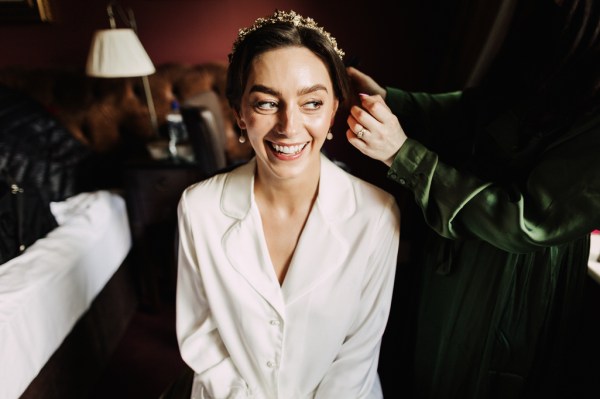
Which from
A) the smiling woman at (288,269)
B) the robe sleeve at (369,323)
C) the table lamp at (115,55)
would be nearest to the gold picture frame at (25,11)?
the table lamp at (115,55)

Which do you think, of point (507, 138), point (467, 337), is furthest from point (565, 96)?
point (467, 337)

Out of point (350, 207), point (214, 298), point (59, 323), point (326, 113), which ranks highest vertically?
point (326, 113)

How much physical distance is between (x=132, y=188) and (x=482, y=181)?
Answer: 5.96 ft

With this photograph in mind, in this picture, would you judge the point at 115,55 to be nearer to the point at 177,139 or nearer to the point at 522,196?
the point at 177,139

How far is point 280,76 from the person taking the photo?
81cm

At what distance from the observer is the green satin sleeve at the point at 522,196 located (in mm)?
685

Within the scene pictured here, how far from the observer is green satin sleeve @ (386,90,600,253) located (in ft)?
2.25

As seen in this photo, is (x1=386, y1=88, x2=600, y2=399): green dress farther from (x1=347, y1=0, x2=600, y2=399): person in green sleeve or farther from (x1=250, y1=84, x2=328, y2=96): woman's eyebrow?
(x1=250, y1=84, x2=328, y2=96): woman's eyebrow

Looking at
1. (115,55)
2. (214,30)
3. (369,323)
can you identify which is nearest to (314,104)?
(369,323)

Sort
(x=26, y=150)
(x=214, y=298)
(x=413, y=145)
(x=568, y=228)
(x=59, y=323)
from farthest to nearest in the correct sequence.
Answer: (x=26, y=150) → (x=59, y=323) → (x=214, y=298) → (x=413, y=145) → (x=568, y=228)

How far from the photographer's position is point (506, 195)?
0.76 metres

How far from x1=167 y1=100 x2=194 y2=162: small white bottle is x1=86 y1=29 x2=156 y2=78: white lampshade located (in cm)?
31

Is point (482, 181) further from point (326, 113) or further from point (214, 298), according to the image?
point (214, 298)

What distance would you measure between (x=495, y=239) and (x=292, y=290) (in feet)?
1.53
